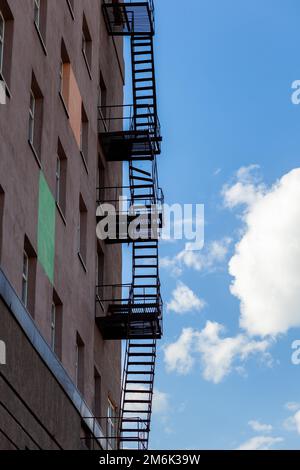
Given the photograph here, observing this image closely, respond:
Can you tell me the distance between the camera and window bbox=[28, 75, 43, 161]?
23641 millimetres

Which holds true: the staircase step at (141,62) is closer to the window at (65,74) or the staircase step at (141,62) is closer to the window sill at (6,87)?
the window at (65,74)

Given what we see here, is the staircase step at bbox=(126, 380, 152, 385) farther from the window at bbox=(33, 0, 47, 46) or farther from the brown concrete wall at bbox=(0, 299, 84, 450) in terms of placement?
the window at bbox=(33, 0, 47, 46)

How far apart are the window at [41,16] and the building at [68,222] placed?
0.17ft

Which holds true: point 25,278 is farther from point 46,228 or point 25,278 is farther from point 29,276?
point 46,228

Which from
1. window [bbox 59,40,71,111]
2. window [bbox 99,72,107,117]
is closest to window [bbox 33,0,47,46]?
window [bbox 59,40,71,111]

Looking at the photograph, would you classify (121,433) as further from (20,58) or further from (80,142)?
(20,58)

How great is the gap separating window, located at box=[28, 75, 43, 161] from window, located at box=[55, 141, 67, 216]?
2208 mm

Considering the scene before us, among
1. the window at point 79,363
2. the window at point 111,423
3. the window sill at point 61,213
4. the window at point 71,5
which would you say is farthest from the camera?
the window at point 111,423

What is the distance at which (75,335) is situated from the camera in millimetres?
26984

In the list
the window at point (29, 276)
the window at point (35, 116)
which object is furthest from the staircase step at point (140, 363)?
the window at point (35, 116)

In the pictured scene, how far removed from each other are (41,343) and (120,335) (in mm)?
9752

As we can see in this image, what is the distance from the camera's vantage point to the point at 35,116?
2408 centimetres

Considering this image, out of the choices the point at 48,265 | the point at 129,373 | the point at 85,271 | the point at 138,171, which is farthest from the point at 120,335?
the point at 48,265

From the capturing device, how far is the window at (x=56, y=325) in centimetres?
2486
